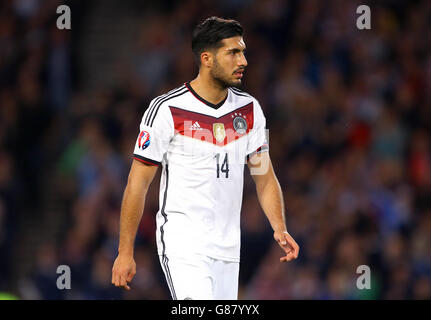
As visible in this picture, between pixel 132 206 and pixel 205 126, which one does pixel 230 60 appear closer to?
pixel 205 126

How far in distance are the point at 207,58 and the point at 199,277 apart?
1.41m

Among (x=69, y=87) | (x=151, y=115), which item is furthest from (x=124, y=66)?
(x=151, y=115)

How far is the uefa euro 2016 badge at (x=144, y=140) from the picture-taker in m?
5.46

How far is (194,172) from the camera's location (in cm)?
545

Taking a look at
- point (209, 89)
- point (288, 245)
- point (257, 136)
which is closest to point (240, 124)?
point (257, 136)

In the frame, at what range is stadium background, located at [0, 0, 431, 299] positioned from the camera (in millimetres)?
9188

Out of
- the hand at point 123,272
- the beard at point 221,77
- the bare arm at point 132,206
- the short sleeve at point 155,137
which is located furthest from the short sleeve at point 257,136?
the hand at point 123,272

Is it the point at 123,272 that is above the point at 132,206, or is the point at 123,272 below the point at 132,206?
below

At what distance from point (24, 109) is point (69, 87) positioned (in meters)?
0.92

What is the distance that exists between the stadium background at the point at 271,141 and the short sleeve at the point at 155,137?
11.9 feet

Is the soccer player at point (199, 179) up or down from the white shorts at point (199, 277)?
up

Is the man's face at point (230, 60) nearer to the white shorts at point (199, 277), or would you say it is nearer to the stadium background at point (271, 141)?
A: the white shorts at point (199, 277)

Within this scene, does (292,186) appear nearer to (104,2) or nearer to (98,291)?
(98,291)

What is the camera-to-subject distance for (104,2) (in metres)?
13.6
